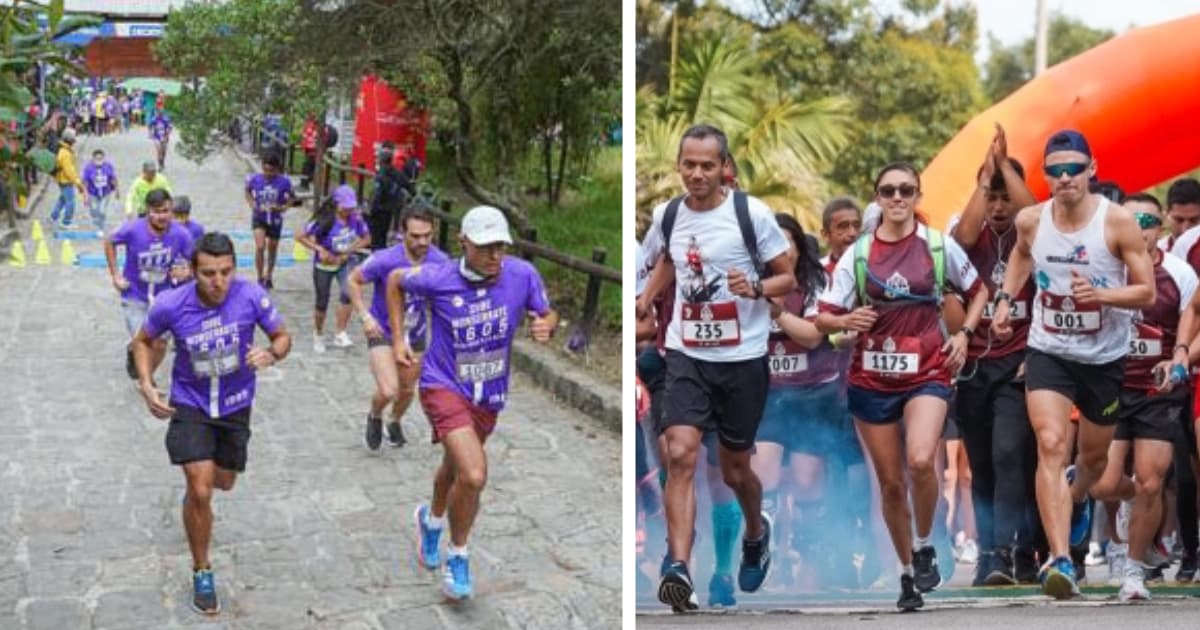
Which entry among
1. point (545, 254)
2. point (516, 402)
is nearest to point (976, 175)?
point (516, 402)

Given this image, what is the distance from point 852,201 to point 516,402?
459 cm

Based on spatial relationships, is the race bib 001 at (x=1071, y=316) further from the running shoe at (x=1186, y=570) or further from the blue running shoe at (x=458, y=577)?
the blue running shoe at (x=458, y=577)

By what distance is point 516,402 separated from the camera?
9.37 metres

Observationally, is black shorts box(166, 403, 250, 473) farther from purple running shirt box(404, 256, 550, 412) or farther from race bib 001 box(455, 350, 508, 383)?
race bib 001 box(455, 350, 508, 383)

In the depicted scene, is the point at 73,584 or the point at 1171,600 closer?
the point at 1171,600

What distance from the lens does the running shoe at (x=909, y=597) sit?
441cm

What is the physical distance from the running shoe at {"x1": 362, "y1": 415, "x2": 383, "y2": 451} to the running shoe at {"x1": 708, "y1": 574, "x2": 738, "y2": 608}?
11.1ft

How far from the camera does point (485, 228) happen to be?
17.3ft

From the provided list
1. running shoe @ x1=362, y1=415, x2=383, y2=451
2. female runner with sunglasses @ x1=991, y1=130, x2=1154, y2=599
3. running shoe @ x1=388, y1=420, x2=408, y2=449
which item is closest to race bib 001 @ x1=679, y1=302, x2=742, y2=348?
A: female runner with sunglasses @ x1=991, y1=130, x2=1154, y2=599

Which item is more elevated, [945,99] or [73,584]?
[945,99]

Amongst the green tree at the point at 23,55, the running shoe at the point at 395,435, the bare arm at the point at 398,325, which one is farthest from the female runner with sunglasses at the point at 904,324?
the running shoe at the point at 395,435

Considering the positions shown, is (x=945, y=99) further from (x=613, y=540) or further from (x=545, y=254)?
(x=613, y=540)

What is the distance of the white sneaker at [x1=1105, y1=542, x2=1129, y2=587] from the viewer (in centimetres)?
472

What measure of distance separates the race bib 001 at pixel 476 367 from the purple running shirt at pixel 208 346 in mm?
741
